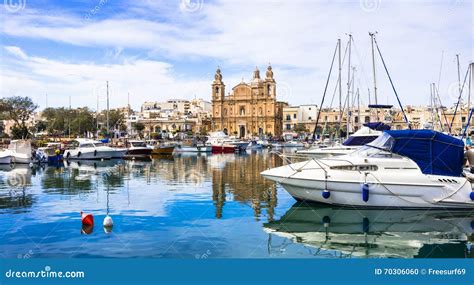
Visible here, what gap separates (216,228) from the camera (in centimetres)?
1295

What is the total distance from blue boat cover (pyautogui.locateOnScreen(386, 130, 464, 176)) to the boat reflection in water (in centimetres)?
152

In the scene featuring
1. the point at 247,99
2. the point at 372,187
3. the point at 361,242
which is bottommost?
the point at 361,242

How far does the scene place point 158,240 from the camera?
11594 millimetres

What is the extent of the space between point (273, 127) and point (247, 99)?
9902mm

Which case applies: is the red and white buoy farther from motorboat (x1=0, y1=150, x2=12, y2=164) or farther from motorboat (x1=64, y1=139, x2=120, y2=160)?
motorboat (x1=64, y1=139, x2=120, y2=160)

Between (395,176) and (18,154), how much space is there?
32699 millimetres

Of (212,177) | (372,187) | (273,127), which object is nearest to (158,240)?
(372,187)

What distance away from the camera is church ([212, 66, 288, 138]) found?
11625 cm

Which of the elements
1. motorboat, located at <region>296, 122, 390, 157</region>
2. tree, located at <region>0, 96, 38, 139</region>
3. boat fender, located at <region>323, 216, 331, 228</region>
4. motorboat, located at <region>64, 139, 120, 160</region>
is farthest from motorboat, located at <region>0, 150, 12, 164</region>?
tree, located at <region>0, 96, 38, 139</region>

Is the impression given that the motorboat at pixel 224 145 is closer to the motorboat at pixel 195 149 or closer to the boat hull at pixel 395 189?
the motorboat at pixel 195 149

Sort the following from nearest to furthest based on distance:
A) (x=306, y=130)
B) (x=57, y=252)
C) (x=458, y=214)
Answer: (x=57, y=252) → (x=458, y=214) → (x=306, y=130)

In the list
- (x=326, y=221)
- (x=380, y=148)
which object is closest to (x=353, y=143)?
(x=380, y=148)

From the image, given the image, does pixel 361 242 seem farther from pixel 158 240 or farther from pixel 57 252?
pixel 57 252

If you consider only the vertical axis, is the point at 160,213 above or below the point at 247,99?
below
